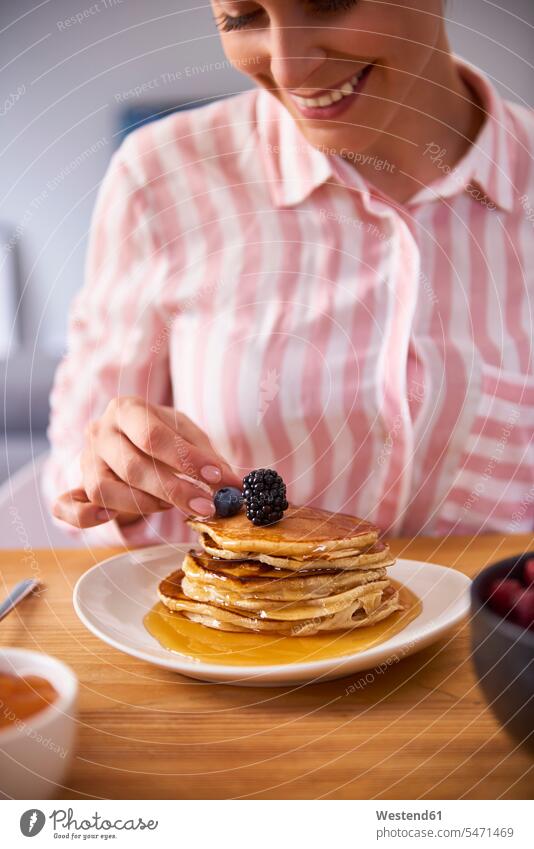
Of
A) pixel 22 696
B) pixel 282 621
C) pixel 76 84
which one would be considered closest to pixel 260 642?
pixel 282 621

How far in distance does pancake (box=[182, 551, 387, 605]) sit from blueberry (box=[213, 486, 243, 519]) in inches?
1.5

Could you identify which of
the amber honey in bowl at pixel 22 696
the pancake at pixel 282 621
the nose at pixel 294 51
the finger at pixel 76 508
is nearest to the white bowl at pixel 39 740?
the amber honey in bowl at pixel 22 696

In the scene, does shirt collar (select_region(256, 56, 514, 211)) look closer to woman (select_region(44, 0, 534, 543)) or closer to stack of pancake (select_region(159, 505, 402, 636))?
woman (select_region(44, 0, 534, 543))

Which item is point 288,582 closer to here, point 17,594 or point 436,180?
point 17,594

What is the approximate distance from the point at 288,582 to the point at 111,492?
181 millimetres

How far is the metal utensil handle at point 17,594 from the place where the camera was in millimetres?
448

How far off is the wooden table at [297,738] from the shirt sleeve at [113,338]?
9.9 inches

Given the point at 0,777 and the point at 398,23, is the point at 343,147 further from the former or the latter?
the point at 0,777

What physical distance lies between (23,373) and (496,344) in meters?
0.40

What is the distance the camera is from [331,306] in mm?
714

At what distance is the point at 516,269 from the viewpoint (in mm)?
674

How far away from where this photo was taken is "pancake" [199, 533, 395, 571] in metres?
0.41
